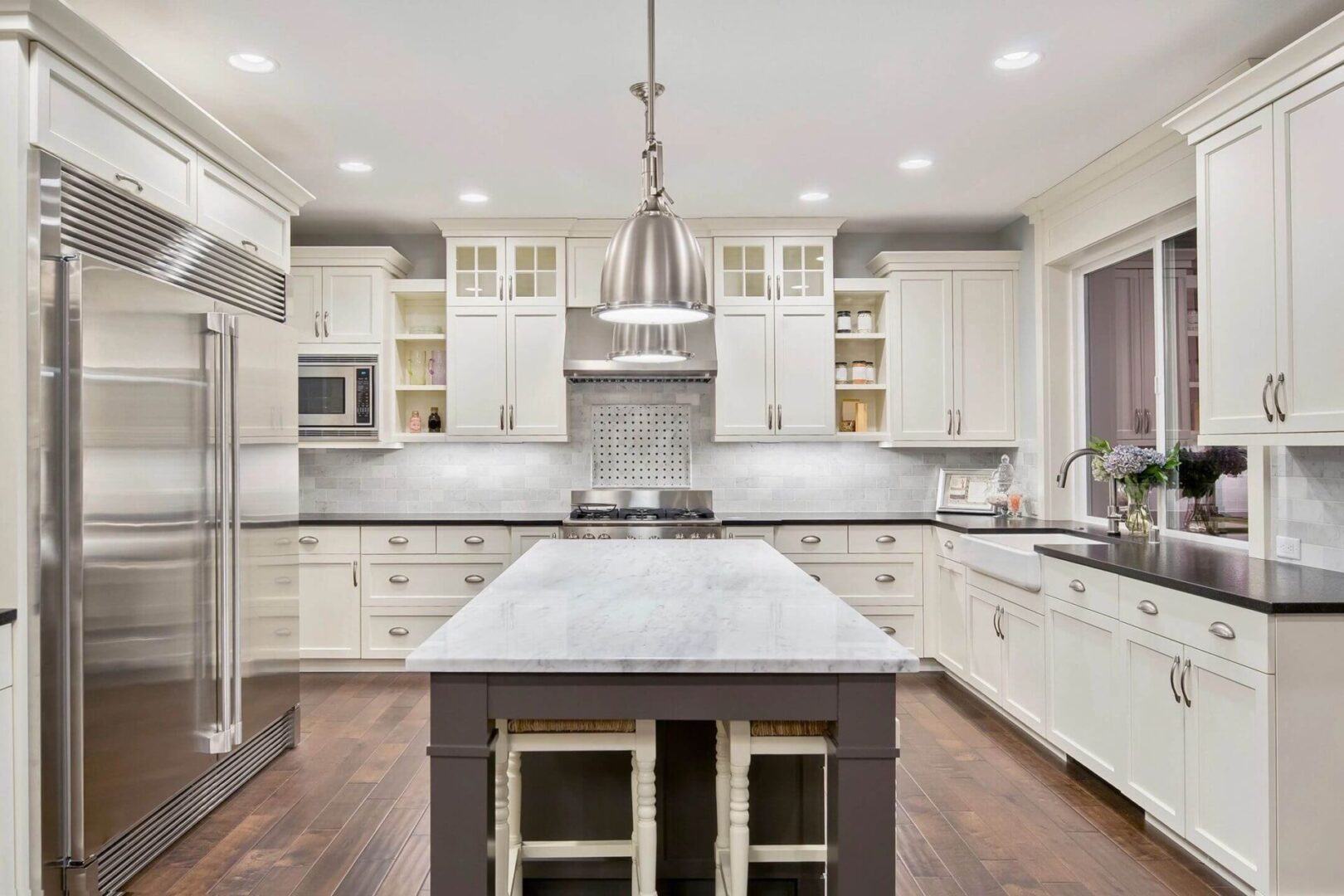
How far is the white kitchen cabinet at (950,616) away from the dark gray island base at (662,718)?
10.2 feet

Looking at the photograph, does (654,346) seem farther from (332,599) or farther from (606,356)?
(332,599)

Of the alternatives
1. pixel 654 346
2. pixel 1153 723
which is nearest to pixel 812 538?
pixel 654 346

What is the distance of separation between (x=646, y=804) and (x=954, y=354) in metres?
3.93

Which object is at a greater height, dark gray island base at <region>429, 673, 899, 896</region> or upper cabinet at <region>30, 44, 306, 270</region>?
upper cabinet at <region>30, 44, 306, 270</region>

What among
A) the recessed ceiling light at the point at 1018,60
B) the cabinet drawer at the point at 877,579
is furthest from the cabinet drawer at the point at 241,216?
the cabinet drawer at the point at 877,579

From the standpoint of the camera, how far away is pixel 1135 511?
3793 millimetres

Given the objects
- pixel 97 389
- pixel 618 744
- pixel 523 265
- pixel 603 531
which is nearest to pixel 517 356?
pixel 523 265

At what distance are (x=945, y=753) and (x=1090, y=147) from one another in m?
2.78

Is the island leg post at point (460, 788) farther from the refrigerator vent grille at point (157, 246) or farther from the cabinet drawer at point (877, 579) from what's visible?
the cabinet drawer at point (877, 579)

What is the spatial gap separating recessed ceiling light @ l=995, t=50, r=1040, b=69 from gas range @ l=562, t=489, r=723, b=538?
268 cm

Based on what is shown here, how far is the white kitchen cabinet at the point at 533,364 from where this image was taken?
203 inches

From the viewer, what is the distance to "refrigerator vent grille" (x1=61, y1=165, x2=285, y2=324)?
7.92ft

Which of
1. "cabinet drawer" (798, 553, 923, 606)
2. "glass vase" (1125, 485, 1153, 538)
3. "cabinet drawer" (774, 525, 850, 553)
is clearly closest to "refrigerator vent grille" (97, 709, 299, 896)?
"cabinet drawer" (774, 525, 850, 553)

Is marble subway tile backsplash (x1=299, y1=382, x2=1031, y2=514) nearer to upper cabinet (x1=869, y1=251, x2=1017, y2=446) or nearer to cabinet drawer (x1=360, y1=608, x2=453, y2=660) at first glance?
upper cabinet (x1=869, y1=251, x2=1017, y2=446)
